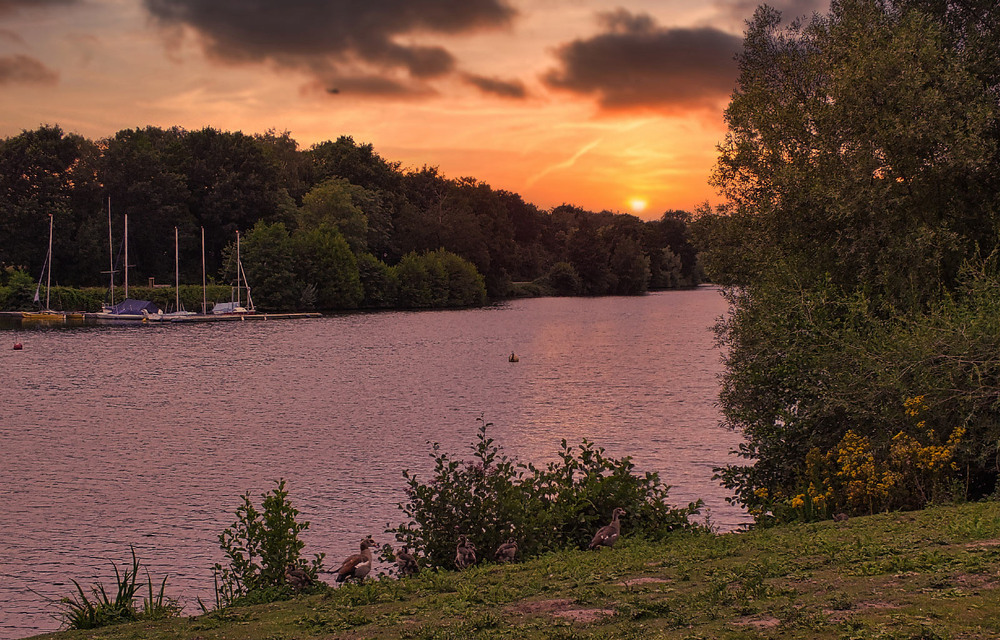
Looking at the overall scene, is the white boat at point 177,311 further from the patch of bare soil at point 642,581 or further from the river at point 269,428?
the patch of bare soil at point 642,581

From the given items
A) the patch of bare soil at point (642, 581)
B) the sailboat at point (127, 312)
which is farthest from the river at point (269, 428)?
the sailboat at point (127, 312)

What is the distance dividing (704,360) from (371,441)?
40.5m

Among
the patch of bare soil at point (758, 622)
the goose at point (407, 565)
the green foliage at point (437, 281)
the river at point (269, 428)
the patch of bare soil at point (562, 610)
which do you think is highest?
the green foliage at point (437, 281)

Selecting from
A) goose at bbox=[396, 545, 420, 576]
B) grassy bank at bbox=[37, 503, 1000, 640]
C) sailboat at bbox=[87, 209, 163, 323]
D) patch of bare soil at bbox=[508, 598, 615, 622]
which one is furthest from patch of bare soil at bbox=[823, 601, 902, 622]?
sailboat at bbox=[87, 209, 163, 323]

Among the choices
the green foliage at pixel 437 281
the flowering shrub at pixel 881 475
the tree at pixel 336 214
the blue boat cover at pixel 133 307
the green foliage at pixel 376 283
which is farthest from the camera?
the green foliage at pixel 437 281

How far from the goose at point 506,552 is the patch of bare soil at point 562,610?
3.51 meters

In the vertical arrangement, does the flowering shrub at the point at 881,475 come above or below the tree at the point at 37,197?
below

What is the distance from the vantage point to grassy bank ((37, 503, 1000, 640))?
27.9 feet

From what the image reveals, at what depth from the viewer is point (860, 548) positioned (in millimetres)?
11531

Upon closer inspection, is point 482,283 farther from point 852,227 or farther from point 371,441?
point 852,227

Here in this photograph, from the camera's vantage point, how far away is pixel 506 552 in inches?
571

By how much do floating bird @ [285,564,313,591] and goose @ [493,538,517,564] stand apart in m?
3.04

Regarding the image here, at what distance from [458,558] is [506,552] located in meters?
0.80

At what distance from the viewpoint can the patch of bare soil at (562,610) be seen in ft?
32.5
